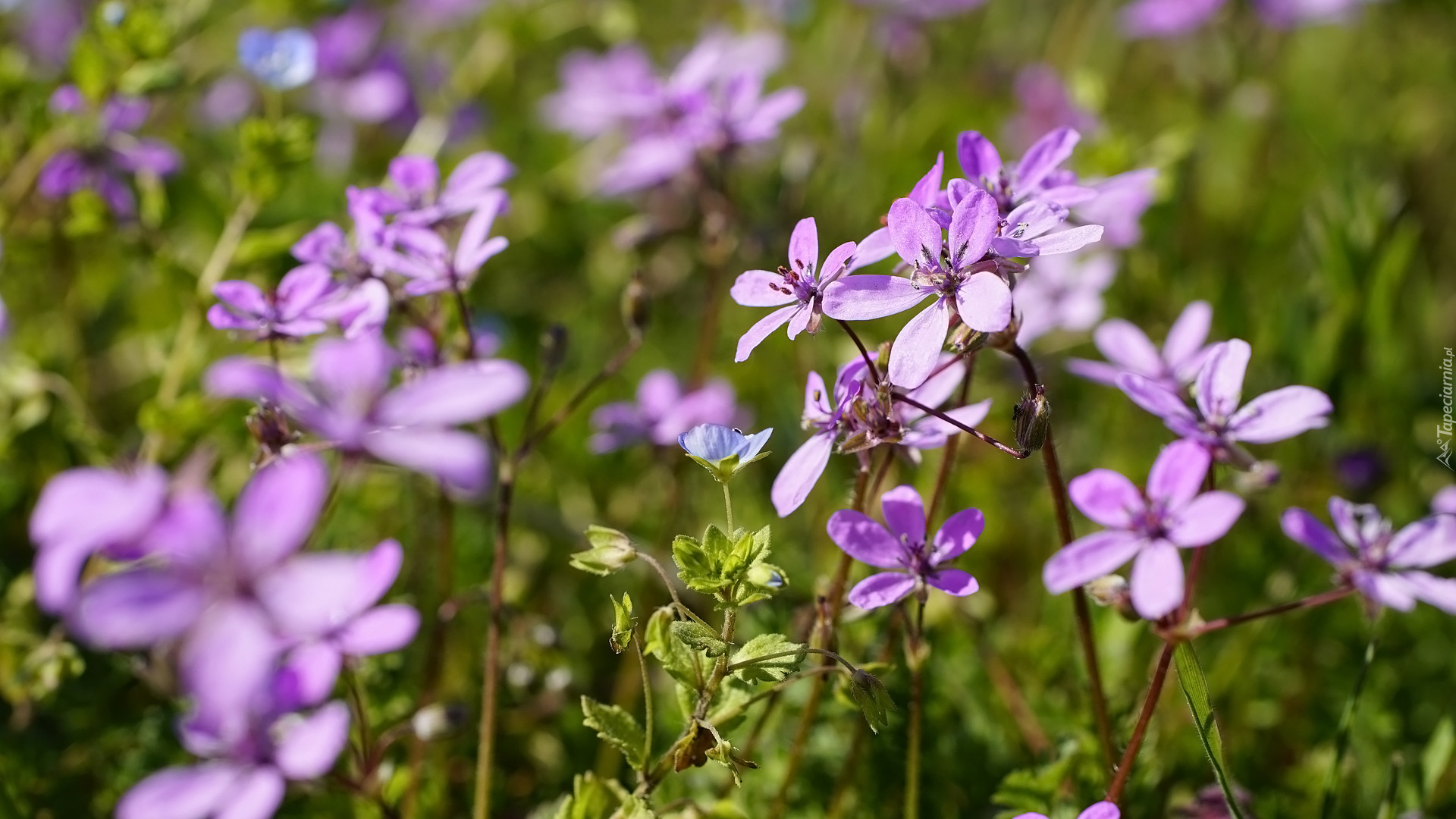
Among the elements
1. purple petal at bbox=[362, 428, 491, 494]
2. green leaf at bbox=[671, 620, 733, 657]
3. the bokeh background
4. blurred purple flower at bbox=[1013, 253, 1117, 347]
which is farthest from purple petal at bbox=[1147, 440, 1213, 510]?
blurred purple flower at bbox=[1013, 253, 1117, 347]

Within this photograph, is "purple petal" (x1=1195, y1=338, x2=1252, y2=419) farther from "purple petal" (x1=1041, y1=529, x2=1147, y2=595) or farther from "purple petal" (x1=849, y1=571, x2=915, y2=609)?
"purple petal" (x1=849, y1=571, x2=915, y2=609)

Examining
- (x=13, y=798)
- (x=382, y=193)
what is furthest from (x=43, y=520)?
(x=13, y=798)

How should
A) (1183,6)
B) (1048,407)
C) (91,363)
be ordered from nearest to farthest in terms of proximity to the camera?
(1048,407) → (91,363) → (1183,6)

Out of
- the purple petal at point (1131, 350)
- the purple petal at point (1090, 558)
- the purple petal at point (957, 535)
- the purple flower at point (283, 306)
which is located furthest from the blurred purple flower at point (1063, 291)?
the purple flower at point (283, 306)

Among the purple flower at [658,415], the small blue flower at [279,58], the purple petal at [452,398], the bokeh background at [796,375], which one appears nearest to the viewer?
the purple petal at [452,398]

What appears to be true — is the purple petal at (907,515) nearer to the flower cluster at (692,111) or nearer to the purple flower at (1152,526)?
the purple flower at (1152,526)

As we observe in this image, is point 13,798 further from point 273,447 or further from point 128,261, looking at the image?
point 128,261
